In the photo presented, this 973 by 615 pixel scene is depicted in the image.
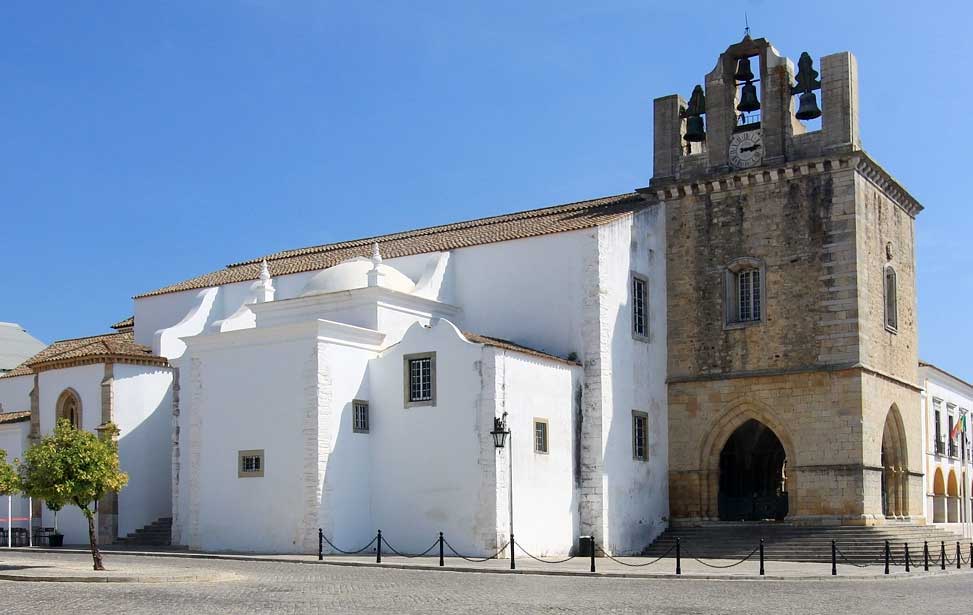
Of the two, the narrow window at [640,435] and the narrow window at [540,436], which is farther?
the narrow window at [640,435]

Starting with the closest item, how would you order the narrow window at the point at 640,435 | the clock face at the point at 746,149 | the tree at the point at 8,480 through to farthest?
1. the tree at the point at 8,480
2. the narrow window at the point at 640,435
3. the clock face at the point at 746,149

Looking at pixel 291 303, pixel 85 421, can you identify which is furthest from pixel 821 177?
pixel 85 421

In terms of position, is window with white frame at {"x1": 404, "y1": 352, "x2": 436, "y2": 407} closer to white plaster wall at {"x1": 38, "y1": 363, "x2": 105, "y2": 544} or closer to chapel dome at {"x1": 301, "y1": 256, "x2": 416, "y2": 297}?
chapel dome at {"x1": 301, "y1": 256, "x2": 416, "y2": 297}

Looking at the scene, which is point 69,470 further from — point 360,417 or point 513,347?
point 513,347

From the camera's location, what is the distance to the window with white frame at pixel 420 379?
29.8 metres

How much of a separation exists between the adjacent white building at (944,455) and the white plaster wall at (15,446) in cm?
2925

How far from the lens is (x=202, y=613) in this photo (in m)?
15.3

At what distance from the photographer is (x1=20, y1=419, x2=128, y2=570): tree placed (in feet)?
76.8

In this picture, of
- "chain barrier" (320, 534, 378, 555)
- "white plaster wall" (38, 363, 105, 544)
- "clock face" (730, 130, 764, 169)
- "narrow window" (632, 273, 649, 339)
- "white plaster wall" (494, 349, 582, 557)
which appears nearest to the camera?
"chain barrier" (320, 534, 378, 555)

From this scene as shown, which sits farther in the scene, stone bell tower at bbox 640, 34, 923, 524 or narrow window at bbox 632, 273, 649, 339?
narrow window at bbox 632, 273, 649, 339

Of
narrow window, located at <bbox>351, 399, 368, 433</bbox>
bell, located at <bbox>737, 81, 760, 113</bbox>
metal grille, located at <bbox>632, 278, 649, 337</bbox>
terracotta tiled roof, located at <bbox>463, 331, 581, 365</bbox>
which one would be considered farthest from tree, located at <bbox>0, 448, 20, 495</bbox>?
bell, located at <bbox>737, 81, 760, 113</bbox>

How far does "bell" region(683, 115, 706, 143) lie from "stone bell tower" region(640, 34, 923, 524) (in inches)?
1.2

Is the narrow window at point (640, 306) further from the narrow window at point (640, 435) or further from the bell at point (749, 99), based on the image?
the bell at point (749, 99)

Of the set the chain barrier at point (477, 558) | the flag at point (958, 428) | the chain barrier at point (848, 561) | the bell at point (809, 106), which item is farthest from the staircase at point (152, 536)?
the flag at point (958, 428)
